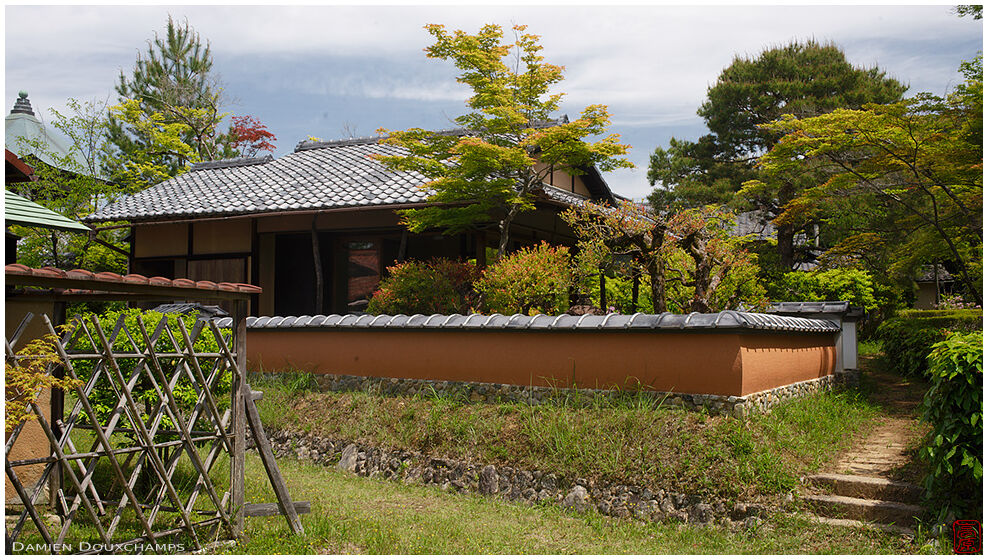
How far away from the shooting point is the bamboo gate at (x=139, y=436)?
4551 millimetres

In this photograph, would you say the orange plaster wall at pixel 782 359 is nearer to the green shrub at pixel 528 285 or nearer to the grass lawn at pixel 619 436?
the grass lawn at pixel 619 436

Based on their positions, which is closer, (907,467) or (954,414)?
(954,414)

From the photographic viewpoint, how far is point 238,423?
5.67 m

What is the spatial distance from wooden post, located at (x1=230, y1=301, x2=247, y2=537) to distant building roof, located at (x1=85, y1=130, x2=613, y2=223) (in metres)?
6.30

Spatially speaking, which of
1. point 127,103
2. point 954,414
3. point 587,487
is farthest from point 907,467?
point 127,103

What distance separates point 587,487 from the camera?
6914mm

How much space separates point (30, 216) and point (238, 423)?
3198mm

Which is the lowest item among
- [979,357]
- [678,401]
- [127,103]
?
[678,401]

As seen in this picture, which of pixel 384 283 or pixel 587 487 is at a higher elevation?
pixel 384 283

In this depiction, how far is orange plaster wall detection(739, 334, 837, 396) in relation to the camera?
7445mm

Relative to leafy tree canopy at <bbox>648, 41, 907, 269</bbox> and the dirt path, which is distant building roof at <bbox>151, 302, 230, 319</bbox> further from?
leafy tree canopy at <bbox>648, 41, 907, 269</bbox>

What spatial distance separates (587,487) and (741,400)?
178 cm

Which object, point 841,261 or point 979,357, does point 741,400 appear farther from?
point 841,261

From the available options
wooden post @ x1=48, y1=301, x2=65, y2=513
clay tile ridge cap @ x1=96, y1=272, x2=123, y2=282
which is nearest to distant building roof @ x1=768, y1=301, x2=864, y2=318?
clay tile ridge cap @ x1=96, y1=272, x2=123, y2=282
